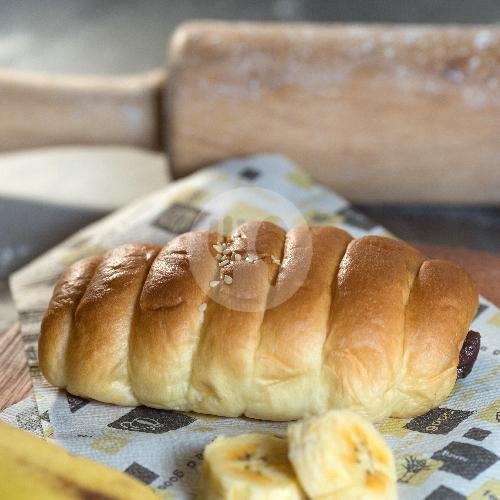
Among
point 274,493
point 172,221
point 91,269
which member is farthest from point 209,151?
point 274,493

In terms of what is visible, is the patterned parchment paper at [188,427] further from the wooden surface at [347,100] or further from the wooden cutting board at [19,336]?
the wooden surface at [347,100]

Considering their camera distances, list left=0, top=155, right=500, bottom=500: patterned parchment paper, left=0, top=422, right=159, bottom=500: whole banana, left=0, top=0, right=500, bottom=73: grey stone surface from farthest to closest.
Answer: left=0, top=0, right=500, bottom=73: grey stone surface → left=0, top=155, right=500, bottom=500: patterned parchment paper → left=0, top=422, right=159, bottom=500: whole banana

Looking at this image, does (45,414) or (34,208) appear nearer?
(45,414)

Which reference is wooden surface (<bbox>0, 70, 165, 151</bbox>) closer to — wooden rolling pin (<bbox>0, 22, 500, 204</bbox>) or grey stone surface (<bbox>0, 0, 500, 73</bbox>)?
wooden rolling pin (<bbox>0, 22, 500, 204</bbox>)

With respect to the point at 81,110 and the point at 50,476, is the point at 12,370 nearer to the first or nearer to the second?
the point at 50,476

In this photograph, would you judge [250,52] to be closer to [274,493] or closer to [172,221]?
[172,221]

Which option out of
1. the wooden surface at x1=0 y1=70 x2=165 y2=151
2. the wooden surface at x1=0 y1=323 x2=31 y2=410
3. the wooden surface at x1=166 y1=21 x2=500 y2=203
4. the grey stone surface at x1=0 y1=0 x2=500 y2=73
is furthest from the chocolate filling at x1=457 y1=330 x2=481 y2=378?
the grey stone surface at x1=0 y1=0 x2=500 y2=73

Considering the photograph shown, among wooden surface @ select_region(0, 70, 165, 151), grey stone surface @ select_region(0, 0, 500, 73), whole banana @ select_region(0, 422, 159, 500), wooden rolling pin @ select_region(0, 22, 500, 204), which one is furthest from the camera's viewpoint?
grey stone surface @ select_region(0, 0, 500, 73)
